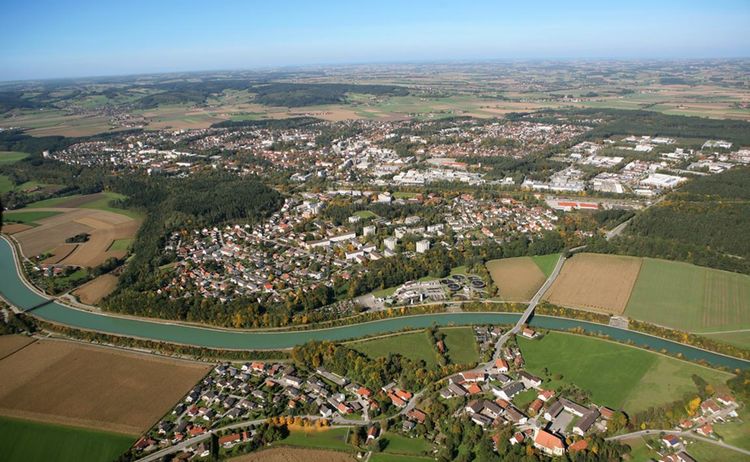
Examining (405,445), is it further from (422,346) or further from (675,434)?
(675,434)

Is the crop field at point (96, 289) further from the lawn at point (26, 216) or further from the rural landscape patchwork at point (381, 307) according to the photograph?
the lawn at point (26, 216)

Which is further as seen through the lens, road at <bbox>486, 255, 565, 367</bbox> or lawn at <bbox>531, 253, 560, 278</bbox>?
lawn at <bbox>531, 253, 560, 278</bbox>

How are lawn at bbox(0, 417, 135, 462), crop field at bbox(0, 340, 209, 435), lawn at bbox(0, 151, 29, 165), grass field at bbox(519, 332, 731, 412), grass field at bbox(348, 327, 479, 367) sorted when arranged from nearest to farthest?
lawn at bbox(0, 417, 135, 462) → crop field at bbox(0, 340, 209, 435) → grass field at bbox(519, 332, 731, 412) → grass field at bbox(348, 327, 479, 367) → lawn at bbox(0, 151, 29, 165)

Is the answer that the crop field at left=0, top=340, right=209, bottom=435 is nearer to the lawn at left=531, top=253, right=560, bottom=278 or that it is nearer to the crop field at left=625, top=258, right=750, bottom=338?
the lawn at left=531, top=253, right=560, bottom=278

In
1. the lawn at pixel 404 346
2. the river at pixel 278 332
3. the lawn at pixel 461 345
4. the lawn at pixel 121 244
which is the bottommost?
the river at pixel 278 332

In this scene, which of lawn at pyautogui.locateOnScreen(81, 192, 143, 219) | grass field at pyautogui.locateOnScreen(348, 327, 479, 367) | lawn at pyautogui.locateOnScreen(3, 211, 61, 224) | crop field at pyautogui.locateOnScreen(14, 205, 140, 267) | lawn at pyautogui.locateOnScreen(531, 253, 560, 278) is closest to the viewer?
grass field at pyautogui.locateOnScreen(348, 327, 479, 367)

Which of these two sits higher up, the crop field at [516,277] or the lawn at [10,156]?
the lawn at [10,156]

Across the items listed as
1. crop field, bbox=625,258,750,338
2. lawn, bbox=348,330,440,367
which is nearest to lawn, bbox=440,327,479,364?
lawn, bbox=348,330,440,367

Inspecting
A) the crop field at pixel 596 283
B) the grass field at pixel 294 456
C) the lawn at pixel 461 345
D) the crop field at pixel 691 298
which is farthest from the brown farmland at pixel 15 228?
the crop field at pixel 691 298
